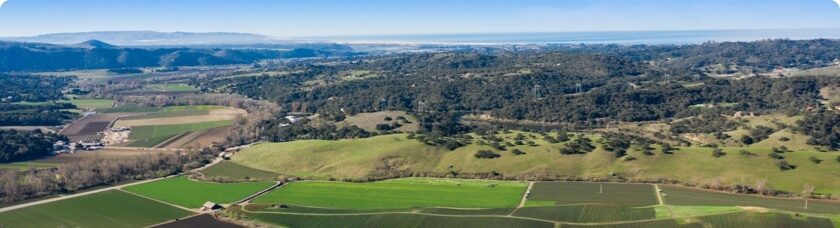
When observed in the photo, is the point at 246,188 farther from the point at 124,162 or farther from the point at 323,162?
the point at 124,162

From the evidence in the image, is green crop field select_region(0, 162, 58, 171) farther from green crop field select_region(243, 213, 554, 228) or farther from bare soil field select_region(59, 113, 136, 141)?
green crop field select_region(243, 213, 554, 228)

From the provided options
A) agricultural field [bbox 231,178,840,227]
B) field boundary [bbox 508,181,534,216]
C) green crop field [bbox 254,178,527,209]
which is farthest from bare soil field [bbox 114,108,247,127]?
field boundary [bbox 508,181,534,216]

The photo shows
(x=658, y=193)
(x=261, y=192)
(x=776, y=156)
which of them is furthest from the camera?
(x=776, y=156)

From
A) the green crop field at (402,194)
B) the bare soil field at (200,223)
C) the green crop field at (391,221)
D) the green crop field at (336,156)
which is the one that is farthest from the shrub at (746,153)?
the bare soil field at (200,223)

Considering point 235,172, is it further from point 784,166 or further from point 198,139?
point 784,166

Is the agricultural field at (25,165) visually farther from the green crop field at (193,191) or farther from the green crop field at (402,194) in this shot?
the green crop field at (402,194)

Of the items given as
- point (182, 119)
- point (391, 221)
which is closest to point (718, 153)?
point (391, 221)
